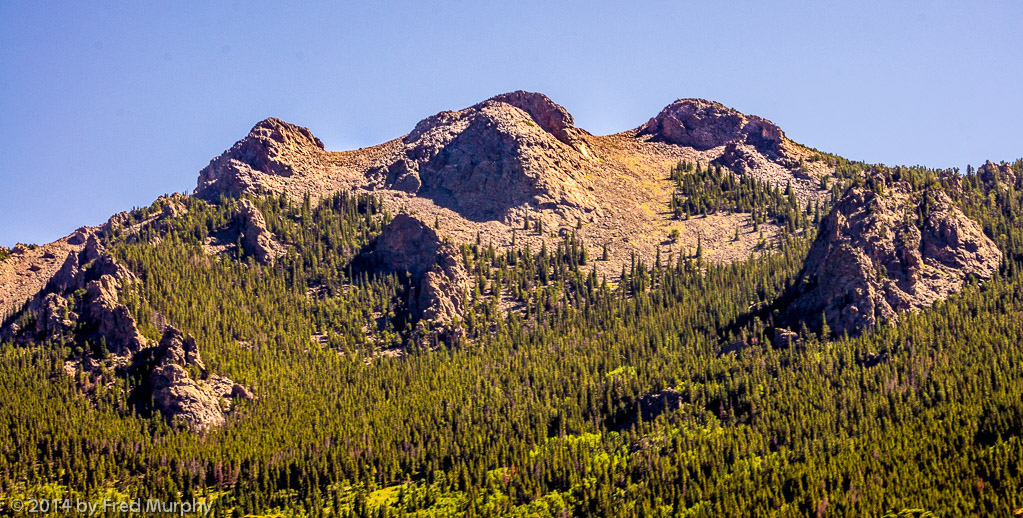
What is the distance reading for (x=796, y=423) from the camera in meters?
190

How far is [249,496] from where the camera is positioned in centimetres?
18712

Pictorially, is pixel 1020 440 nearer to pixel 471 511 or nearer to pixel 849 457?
pixel 849 457

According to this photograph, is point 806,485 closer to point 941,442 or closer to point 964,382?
point 941,442

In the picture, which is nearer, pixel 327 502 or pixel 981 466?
pixel 981 466

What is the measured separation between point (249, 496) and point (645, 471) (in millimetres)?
62114

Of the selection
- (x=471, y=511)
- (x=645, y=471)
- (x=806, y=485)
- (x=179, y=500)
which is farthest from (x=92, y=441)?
(x=806, y=485)

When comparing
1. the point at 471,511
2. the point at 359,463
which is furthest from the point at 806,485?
the point at 359,463

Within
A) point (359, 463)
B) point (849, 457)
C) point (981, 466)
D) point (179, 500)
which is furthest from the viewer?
point (359, 463)

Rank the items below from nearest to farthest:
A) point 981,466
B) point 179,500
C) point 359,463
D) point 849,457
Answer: point 981,466
point 849,457
point 179,500
point 359,463

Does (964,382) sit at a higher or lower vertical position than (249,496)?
higher

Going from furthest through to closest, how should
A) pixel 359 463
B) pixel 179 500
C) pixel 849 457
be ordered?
1. pixel 359 463
2. pixel 179 500
3. pixel 849 457

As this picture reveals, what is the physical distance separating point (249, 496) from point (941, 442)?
342 feet

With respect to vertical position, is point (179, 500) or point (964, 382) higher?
point (964, 382)

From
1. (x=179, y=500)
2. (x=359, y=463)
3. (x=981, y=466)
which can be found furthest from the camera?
(x=359, y=463)
